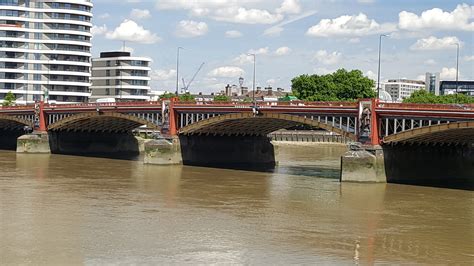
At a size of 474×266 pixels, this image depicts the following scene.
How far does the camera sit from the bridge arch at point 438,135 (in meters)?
48.3

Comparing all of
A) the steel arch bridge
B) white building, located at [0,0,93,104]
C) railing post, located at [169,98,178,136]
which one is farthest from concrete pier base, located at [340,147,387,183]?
white building, located at [0,0,93,104]

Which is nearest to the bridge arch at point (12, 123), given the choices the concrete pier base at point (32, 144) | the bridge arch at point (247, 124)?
the concrete pier base at point (32, 144)

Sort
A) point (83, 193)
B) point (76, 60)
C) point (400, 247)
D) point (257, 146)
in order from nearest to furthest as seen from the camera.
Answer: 1. point (400, 247)
2. point (83, 193)
3. point (257, 146)
4. point (76, 60)

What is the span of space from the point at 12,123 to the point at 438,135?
58208 mm

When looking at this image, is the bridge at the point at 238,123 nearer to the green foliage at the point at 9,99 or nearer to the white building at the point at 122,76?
the green foliage at the point at 9,99

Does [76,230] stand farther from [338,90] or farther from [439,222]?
[338,90]

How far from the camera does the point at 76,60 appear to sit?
137 m

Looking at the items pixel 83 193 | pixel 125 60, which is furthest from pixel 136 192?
pixel 125 60

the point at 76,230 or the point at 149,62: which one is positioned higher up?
the point at 149,62

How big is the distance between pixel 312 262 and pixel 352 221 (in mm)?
11092

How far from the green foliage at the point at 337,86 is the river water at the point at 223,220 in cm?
6444

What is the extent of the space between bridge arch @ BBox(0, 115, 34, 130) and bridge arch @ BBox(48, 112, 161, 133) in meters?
4.77

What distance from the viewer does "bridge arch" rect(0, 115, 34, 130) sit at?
86.8m

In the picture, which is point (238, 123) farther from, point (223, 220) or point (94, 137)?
point (223, 220)
